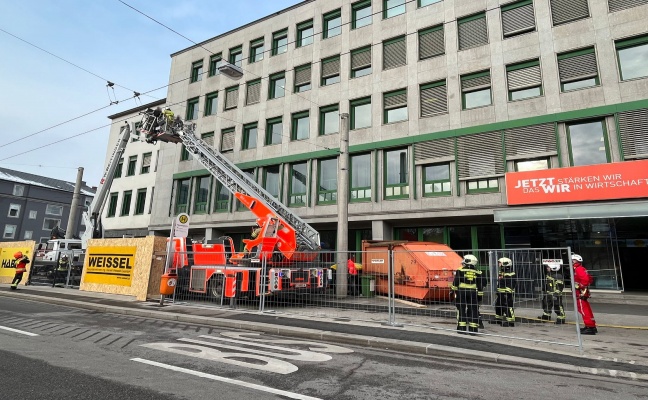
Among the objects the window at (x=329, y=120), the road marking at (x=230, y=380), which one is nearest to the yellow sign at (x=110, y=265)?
the road marking at (x=230, y=380)

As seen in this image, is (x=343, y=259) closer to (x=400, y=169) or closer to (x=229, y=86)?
(x=400, y=169)

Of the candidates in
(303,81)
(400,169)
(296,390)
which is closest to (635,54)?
(400,169)

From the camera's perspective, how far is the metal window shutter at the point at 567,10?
14742 millimetres

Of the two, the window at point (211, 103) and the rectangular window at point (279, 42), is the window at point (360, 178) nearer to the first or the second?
the rectangular window at point (279, 42)

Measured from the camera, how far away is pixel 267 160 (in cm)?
2119

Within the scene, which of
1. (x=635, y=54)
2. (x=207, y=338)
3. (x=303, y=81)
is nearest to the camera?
(x=207, y=338)

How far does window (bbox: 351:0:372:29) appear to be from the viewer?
19.7 metres

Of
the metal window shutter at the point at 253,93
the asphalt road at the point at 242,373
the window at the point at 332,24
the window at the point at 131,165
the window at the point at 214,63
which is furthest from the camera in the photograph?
the window at the point at 131,165

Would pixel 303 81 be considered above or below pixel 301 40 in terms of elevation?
below

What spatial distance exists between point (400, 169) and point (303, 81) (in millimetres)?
8385

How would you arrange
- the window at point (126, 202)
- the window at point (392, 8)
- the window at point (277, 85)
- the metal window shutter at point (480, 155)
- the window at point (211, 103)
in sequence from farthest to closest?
1. the window at point (126, 202)
2. the window at point (211, 103)
3. the window at point (277, 85)
4. the window at point (392, 8)
5. the metal window shutter at point (480, 155)

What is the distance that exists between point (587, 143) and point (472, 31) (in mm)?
7281

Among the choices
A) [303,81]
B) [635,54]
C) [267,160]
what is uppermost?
[303,81]

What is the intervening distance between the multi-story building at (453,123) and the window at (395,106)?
6 cm
